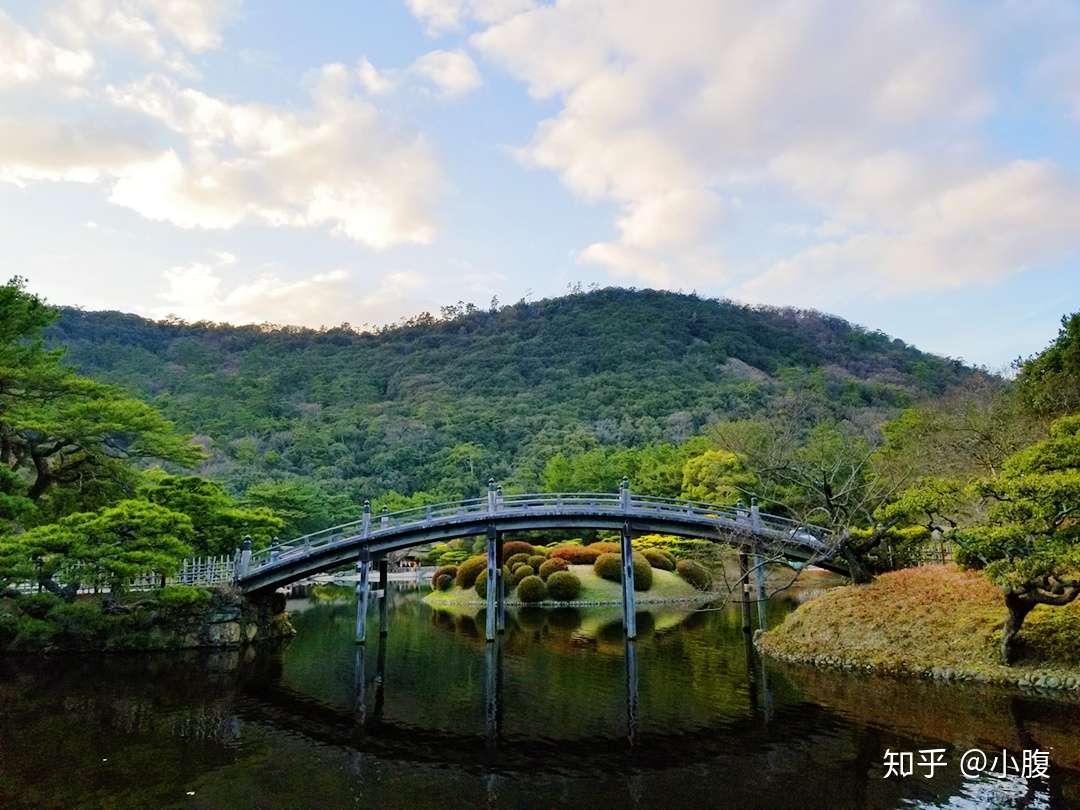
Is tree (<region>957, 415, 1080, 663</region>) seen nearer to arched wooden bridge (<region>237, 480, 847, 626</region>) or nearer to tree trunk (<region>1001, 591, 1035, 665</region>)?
tree trunk (<region>1001, 591, 1035, 665</region>)

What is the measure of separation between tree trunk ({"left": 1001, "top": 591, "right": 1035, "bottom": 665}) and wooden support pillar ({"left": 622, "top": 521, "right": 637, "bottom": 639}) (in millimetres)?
10979

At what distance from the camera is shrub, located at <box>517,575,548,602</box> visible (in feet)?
117

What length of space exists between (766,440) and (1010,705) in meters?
38.9

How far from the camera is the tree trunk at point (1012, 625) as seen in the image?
1500 centimetres

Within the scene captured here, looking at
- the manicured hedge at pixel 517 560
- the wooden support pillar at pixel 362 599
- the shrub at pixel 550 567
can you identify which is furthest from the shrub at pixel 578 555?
the wooden support pillar at pixel 362 599

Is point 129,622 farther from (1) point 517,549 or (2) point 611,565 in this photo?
(2) point 611,565

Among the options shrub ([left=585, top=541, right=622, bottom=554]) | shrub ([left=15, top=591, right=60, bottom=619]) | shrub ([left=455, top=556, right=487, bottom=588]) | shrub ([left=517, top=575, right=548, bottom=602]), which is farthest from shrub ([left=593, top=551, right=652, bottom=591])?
shrub ([left=15, top=591, right=60, bottom=619])

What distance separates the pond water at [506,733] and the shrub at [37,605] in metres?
1.97

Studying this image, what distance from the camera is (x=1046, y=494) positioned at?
14.2m

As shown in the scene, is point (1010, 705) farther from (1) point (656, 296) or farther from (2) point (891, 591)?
(1) point (656, 296)

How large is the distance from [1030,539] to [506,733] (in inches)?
460

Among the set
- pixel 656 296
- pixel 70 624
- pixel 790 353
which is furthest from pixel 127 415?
pixel 656 296

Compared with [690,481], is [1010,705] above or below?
below

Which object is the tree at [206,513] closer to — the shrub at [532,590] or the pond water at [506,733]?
the pond water at [506,733]
